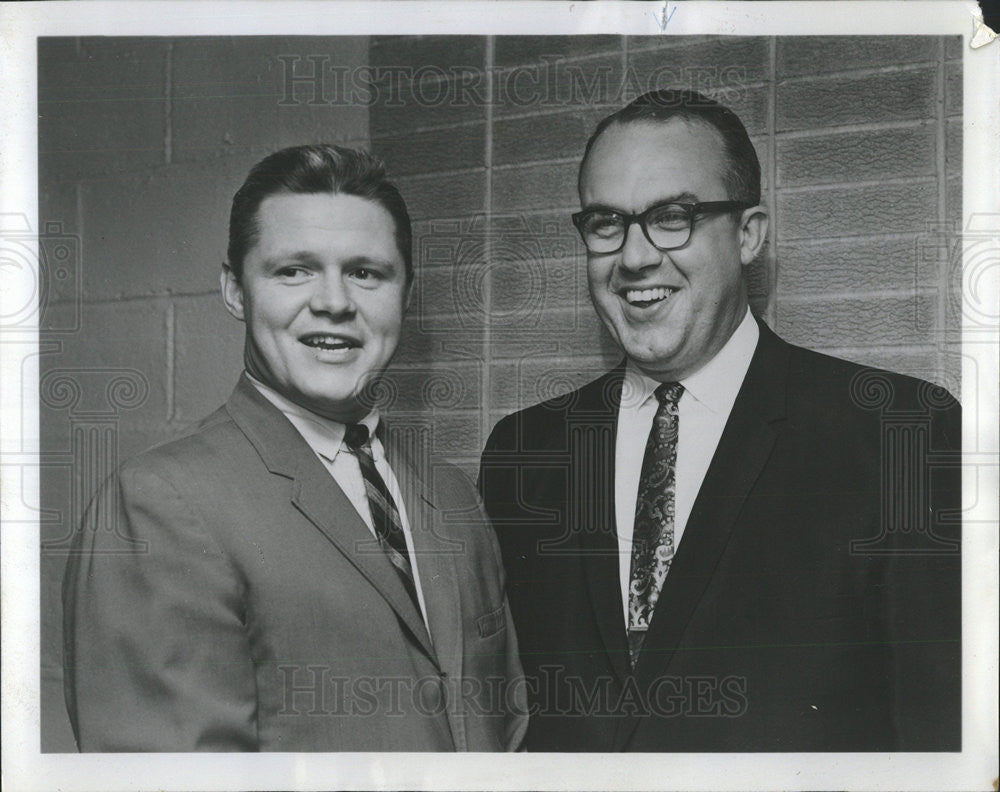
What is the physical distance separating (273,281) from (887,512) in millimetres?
1401

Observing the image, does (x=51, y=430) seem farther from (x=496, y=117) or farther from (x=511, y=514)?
(x=496, y=117)

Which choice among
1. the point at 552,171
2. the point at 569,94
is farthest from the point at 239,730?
the point at 569,94

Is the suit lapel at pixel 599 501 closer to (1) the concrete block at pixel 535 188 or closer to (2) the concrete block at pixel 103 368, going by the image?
(1) the concrete block at pixel 535 188

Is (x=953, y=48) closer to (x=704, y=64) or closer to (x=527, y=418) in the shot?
(x=704, y=64)

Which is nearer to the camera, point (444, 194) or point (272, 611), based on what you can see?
point (272, 611)

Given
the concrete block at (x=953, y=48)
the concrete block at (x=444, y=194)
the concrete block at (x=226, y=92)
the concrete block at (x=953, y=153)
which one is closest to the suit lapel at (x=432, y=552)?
the concrete block at (x=444, y=194)

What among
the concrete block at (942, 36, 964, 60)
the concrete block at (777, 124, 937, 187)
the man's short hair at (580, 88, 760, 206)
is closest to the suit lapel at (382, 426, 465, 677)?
the man's short hair at (580, 88, 760, 206)

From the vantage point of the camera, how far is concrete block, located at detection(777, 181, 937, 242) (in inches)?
85.6

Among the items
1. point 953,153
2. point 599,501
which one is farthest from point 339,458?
point 953,153

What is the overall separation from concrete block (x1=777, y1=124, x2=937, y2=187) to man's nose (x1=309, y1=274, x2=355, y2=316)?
3.17ft

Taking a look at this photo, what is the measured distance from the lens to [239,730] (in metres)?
2.13

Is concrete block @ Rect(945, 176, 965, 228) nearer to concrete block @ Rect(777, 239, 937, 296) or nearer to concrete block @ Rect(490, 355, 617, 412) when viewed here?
concrete block @ Rect(777, 239, 937, 296)

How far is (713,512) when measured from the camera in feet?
7.02

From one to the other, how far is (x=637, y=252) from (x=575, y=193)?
0.19 m
